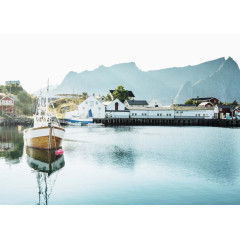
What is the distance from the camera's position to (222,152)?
19.6 meters

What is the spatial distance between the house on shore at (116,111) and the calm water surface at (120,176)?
2982 cm

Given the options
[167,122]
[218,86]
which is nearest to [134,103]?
[167,122]

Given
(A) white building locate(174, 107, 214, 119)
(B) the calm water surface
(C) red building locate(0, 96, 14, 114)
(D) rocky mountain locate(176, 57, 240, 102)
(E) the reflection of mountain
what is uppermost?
(D) rocky mountain locate(176, 57, 240, 102)

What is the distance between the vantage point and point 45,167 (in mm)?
14859

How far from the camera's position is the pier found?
47.3 meters

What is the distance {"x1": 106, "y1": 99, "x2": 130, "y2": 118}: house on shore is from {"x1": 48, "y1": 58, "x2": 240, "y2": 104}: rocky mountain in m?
23.6

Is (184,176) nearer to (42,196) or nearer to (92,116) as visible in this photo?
(42,196)

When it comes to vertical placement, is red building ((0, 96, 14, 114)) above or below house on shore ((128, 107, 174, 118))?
above

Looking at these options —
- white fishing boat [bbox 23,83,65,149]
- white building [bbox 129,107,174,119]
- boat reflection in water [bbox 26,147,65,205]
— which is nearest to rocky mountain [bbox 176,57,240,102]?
white building [bbox 129,107,174,119]

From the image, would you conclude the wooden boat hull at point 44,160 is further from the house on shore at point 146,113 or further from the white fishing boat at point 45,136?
the house on shore at point 146,113

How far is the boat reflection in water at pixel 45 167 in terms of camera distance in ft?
34.6

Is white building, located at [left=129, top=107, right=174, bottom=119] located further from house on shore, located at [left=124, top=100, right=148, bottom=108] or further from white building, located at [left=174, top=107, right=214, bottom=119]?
house on shore, located at [left=124, top=100, right=148, bottom=108]

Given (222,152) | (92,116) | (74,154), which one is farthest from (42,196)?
(92,116)

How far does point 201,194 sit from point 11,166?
32.1 ft
